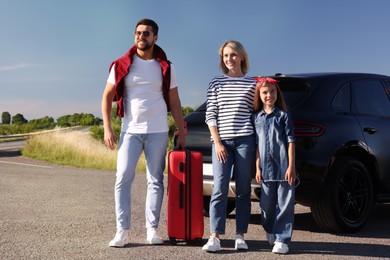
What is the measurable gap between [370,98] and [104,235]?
3380mm

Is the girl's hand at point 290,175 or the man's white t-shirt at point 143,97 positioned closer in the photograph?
the girl's hand at point 290,175

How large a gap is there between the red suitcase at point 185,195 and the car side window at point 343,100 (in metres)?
1.75

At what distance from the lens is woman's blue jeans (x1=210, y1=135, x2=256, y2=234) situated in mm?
5129

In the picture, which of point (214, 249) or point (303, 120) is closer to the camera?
point (214, 249)

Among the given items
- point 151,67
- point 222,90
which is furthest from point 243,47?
point 151,67

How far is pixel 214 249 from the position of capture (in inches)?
199

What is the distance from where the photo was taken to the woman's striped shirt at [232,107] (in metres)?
5.12

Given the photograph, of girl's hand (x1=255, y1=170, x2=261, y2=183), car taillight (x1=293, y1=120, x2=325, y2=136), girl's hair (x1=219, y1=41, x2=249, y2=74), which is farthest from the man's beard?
car taillight (x1=293, y1=120, x2=325, y2=136)

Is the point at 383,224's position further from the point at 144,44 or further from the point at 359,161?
the point at 144,44

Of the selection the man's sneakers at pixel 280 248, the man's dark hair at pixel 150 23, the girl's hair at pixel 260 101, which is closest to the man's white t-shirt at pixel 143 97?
the man's dark hair at pixel 150 23

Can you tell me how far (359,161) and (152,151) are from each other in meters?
2.27

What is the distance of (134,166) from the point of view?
17.5ft

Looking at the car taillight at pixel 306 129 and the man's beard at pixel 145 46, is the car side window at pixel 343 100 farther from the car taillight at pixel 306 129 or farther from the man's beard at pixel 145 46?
the man's beard at pixel 145 46

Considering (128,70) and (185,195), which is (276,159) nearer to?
(185,195)
